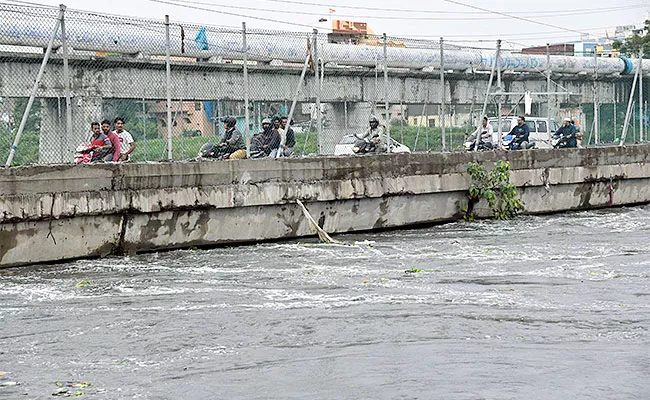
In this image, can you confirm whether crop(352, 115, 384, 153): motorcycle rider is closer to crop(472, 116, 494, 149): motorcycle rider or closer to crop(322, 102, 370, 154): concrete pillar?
crop(322, 102, 370, 154): concrete pillar

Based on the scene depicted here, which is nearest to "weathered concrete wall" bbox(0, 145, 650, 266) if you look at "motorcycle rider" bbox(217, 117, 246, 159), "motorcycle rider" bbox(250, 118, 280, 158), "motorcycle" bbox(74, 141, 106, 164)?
"motorcycle" bbox(74, 141, 106, 164)

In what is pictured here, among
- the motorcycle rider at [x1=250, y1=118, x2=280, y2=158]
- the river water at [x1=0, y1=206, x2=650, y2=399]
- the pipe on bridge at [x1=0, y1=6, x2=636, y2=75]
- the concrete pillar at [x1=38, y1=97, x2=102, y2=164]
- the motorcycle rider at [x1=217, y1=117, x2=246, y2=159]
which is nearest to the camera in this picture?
the river water at [x1=0, y1=206, x2=650, y2=399]

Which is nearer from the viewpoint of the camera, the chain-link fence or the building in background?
the chain-link fence

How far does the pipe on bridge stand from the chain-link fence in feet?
0.25

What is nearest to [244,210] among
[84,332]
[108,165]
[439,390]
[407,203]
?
[108,165]

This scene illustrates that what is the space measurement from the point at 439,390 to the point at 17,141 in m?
9.76

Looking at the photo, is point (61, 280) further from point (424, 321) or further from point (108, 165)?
point (424, 321)

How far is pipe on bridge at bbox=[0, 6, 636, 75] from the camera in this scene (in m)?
24.6

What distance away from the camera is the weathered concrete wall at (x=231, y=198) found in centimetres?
1644

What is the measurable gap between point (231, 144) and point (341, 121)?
16.6m

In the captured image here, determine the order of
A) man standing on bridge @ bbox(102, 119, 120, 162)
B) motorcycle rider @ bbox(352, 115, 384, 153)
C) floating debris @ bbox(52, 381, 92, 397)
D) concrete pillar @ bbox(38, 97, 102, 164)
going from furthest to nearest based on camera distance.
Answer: motorcycle rider @ bbox(352, 115, 384, 153) < man standing on bridge @ bbox(102, 119, 120, 162) < concrete pillar @ bbox(38, 97, 102, 164) < floating debris @ bbox(52, 381, 92, 397)

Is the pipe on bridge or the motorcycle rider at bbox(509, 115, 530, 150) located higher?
the pipe on bridge

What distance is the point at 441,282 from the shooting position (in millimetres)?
14883

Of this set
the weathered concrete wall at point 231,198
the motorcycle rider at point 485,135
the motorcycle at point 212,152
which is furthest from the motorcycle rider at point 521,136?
the motorcycle at point 212,152
